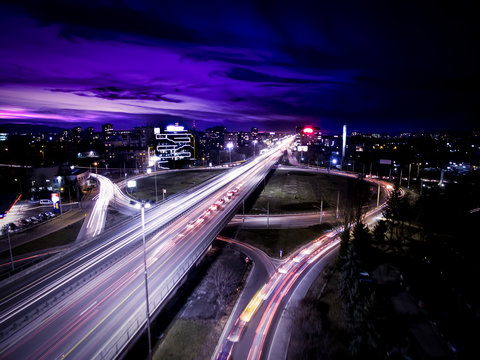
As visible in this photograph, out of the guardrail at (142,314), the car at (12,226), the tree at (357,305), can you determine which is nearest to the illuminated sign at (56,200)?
the car at (12,226)

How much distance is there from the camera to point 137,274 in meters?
20.8

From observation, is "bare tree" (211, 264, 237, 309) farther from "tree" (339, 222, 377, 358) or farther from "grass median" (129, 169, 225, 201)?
"grass median" (129, 169, 225, 201)

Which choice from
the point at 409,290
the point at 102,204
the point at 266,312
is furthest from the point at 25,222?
the point at 409,290

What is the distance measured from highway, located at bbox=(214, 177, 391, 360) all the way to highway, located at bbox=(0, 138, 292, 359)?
6.71 metres

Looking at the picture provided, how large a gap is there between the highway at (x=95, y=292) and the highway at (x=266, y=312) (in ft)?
22.0

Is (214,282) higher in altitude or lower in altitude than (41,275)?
lower

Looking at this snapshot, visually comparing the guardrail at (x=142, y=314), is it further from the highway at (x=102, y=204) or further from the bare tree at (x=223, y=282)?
the highway at (x=102, y=204)

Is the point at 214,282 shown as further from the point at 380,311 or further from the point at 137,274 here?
the point at 380,311

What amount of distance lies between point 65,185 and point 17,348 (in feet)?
196

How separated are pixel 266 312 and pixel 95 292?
14.7 meters

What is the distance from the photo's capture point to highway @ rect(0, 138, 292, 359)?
14.4m

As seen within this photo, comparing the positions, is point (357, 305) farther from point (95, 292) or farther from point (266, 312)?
point (95, 292)

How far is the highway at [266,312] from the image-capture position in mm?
18641

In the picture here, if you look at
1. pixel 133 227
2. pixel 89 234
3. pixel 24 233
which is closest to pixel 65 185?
pixel 24 233
